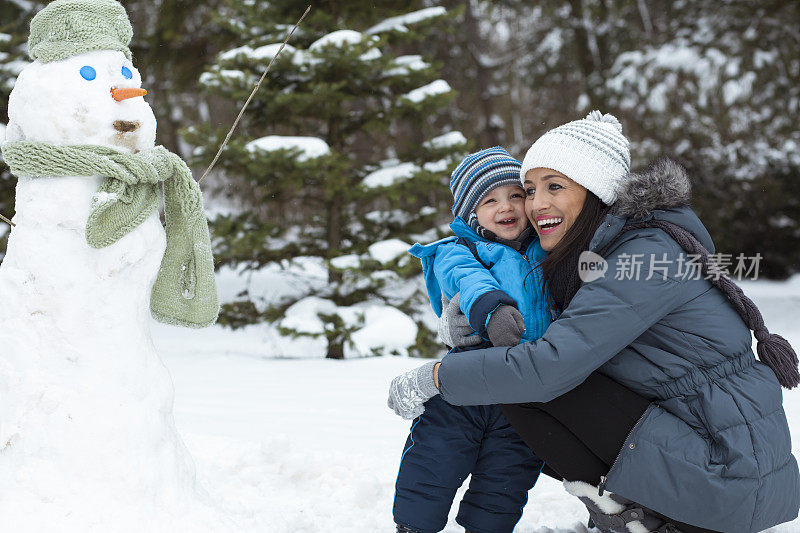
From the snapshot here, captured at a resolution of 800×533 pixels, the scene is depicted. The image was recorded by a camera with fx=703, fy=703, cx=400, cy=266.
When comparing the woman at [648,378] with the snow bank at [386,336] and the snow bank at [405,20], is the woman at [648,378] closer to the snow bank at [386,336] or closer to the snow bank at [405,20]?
the snow bank at [386,336]

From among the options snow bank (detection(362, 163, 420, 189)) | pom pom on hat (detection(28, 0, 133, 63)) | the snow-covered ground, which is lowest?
the snow-covered ground

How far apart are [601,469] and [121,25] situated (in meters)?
2.08

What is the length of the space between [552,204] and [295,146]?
372 cm

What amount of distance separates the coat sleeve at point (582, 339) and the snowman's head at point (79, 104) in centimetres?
134

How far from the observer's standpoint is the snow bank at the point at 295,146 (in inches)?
222

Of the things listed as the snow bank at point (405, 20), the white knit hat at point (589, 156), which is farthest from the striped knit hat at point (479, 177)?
the snow bank at point (405, 20)

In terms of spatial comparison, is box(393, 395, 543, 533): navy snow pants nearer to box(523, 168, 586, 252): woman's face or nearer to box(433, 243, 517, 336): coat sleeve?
box(433, 243, 517, 336): coat sleeve

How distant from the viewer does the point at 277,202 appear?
671cm

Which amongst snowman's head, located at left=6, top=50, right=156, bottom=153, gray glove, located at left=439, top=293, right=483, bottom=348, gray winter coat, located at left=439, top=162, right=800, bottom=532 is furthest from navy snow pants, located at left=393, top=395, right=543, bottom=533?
snowman's head, located at left=6, top=50, right=156, bottom=153

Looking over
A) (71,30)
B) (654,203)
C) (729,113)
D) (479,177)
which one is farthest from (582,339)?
(729,113)

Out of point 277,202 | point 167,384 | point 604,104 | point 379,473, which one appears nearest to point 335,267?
point 277,202

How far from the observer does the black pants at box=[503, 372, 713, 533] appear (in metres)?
2.03

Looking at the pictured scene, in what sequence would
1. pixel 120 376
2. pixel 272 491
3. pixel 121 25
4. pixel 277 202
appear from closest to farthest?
pixel 120 376
pixel 121 25
pixel 272 491
pixel 277 202

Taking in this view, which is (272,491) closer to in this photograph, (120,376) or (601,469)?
(120,376)
